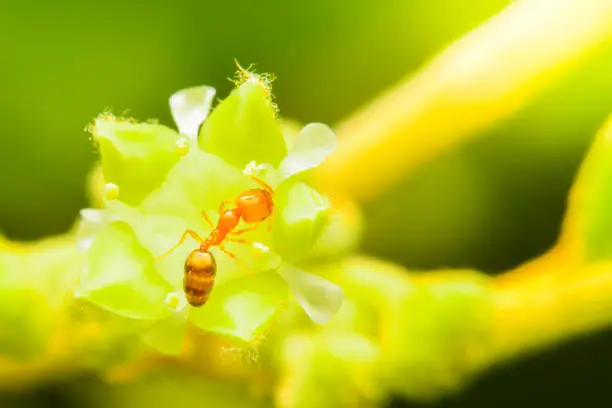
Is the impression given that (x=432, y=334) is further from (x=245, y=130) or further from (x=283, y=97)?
(x=283, y=97)

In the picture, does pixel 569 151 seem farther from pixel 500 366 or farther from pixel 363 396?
pixel 363 396

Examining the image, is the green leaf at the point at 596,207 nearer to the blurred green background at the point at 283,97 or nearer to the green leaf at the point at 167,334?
the blurred green background at the point at 283,97

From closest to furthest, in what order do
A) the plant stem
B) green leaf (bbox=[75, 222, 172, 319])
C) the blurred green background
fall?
green leaf (bbox=[75, 222, 172, 319]), the plant stem, the blurred green background

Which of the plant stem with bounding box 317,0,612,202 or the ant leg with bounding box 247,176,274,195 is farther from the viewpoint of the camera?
the plant stem with bounding box 317,0,612,202

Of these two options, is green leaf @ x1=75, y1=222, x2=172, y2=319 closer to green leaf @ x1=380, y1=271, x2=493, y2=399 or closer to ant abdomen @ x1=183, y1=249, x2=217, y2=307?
ant abdomen @ x1=183, y1=249, x2=217, y2=307

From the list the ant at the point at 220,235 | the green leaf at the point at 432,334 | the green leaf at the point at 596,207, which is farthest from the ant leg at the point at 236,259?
the green leaf at the point at 596,207

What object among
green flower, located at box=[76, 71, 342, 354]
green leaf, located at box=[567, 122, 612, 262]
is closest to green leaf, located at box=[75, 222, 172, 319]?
green flower, located at box=[76, 71, 342, 354]

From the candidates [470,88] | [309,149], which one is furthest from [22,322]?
[470,88]


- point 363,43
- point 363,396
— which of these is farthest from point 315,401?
point 363,43
